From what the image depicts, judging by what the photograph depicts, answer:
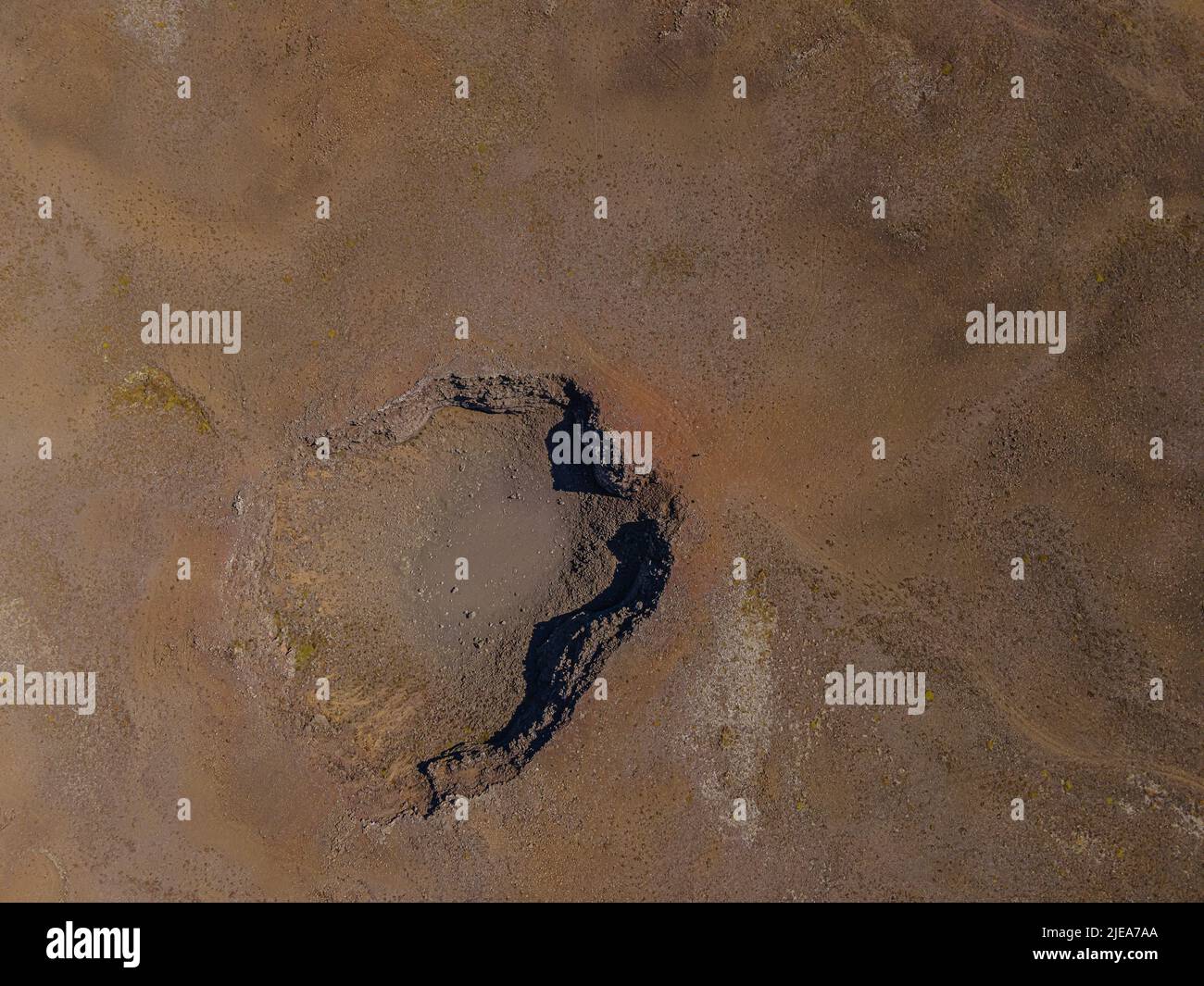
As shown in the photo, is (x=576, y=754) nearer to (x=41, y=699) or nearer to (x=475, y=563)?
(x=475, y=563)

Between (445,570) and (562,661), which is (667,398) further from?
(445,570)

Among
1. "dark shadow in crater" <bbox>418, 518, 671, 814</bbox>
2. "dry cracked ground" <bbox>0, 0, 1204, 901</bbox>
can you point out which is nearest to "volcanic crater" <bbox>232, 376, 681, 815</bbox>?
"dark shadow in crater" <bbox>418, 518, 671, 814</bbox>

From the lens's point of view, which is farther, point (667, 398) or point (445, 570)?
point (445, 570)

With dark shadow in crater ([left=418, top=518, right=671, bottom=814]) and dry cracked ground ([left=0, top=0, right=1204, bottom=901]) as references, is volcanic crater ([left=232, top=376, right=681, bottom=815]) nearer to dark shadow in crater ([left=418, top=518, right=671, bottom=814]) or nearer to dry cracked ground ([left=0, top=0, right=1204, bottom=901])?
dark shadow in crater ([left=418, top=518, right=671, bottom=814])

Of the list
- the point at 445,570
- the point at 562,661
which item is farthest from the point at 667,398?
the point at 445,570

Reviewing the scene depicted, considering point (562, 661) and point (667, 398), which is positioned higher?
point (667, 398)

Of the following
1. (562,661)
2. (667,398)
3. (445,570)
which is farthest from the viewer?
(445,570)

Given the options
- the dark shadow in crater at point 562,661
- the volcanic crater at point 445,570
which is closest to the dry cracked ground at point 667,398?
the dark shadow in crater at point 562,661
